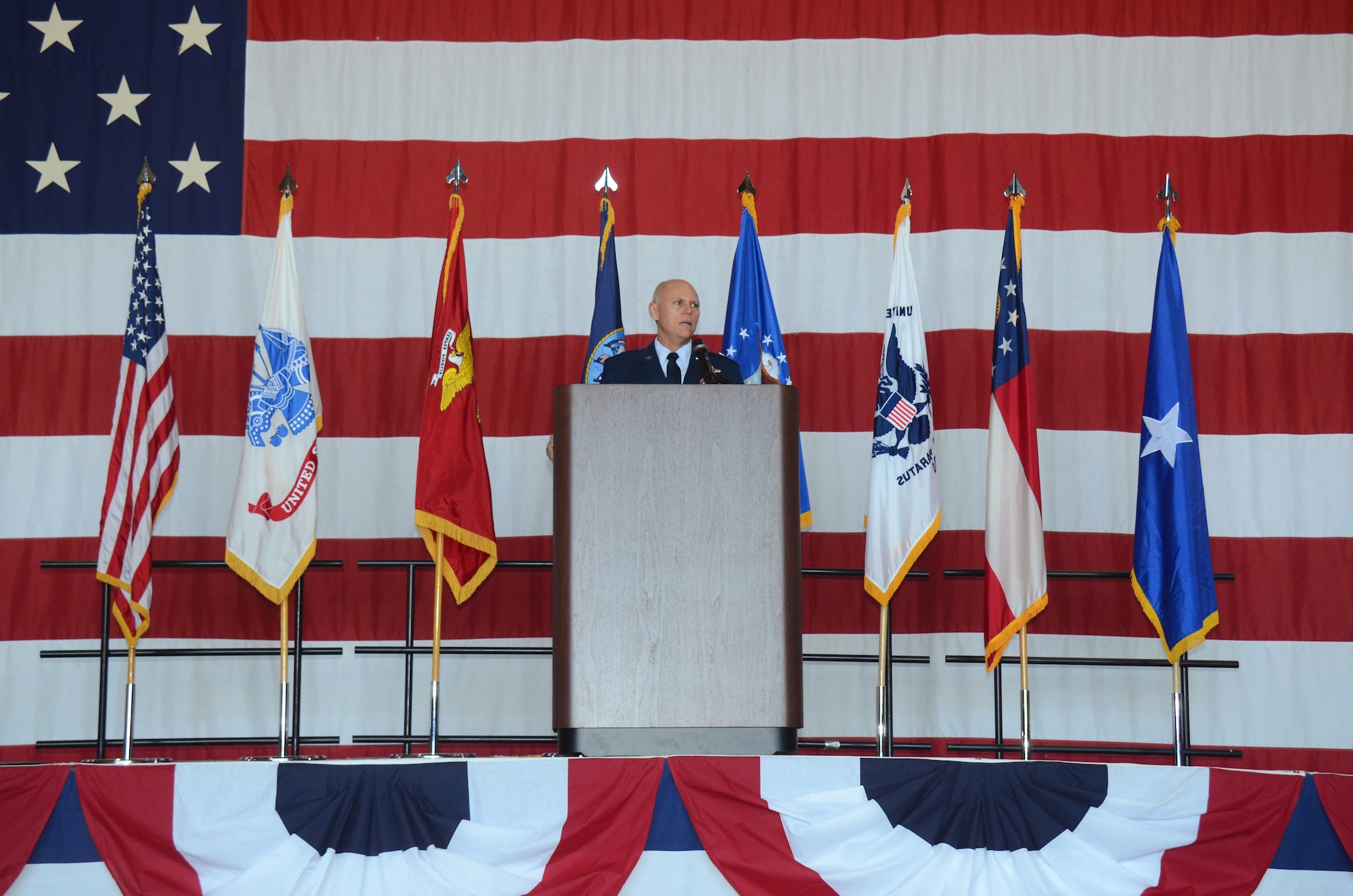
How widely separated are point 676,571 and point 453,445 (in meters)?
1.29

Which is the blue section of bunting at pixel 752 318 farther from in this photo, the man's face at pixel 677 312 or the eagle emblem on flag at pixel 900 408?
the man's face at pixel 677 312

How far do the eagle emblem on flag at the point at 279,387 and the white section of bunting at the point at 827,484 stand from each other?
2.33 feet

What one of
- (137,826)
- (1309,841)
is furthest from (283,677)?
(1309,841)

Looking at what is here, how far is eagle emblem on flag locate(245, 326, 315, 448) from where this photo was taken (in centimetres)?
453

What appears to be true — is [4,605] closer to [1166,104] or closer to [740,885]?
[740,885]

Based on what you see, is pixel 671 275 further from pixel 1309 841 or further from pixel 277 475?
pixel 1309 841

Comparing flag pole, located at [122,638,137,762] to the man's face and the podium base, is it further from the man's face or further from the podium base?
the man's face

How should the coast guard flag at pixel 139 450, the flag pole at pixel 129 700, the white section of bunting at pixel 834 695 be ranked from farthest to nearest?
the white section of bunting at pixel 834 695
the coast guard flag at pixel 139 450
the flag pole at pixel 129 700

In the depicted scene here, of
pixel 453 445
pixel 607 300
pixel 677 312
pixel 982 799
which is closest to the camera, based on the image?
pixel 982 799

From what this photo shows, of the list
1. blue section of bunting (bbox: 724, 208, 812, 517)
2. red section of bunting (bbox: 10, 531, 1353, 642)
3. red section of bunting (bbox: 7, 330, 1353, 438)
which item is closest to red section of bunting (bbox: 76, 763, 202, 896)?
red section of bunting (bbox: 10, 531, 1353, 642)

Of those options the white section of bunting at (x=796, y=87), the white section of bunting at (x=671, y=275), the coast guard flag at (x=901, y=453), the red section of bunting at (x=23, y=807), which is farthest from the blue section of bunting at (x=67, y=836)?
the white section of bunting at (x=796, y=87)

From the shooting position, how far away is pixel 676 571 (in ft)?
11.1

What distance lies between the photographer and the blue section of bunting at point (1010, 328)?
4539 mm

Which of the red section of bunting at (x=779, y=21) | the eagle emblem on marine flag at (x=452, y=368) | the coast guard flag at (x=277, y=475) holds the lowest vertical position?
the coast guard flag at (x=277, y=475)
